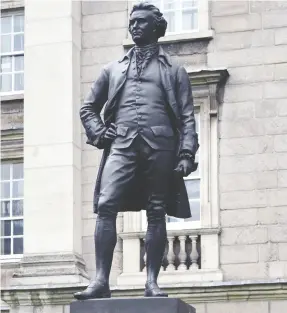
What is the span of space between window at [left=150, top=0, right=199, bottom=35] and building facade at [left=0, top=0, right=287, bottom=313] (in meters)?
0.02

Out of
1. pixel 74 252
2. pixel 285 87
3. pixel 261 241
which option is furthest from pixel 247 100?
pixel 74 252

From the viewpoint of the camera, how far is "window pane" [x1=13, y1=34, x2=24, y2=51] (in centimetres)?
2495

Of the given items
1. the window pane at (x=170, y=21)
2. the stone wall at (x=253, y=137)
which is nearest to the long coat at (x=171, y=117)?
the stone wall at (x=253, y=137)

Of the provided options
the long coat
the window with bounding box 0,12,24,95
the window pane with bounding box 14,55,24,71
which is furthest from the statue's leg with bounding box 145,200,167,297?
the window pane with bounding box 14,55,24,71

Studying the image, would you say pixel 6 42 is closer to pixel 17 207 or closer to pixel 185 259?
pixel 17 207

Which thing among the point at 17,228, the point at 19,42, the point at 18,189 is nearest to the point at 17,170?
the point at 18,189

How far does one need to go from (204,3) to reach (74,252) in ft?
15.0

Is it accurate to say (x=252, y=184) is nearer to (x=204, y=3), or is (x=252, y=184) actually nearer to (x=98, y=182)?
(x=204, y=3)

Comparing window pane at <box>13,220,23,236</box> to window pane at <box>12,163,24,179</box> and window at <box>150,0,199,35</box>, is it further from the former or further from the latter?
window at <box>150,0,199,35</box>

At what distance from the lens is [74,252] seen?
23.1m

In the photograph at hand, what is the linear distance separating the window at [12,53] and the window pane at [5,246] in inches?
101

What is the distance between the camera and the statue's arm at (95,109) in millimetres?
12352

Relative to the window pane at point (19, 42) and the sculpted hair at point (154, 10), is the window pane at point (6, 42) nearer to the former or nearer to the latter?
the window pane at point (19, 42)

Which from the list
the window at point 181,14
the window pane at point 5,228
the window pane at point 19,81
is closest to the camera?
the window at point 181,14
